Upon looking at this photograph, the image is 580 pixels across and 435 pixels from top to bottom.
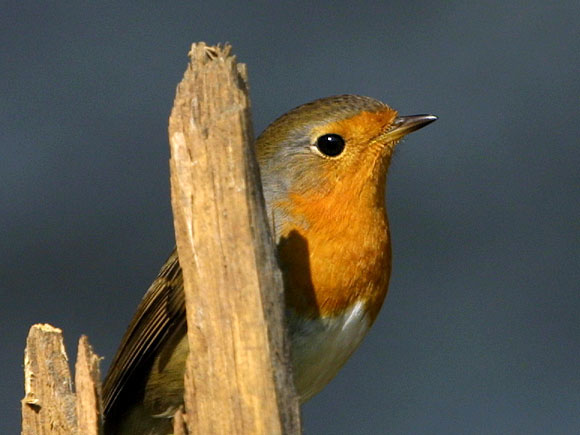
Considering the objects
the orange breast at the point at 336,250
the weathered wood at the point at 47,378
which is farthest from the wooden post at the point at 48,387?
the orange breast at the point at 336,250

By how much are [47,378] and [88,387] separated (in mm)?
197

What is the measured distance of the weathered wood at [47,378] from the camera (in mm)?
3758

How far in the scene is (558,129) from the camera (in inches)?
308

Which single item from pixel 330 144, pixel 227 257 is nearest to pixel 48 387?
pixel 227 257

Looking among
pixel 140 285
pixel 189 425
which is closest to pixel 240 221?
pixel 189 425

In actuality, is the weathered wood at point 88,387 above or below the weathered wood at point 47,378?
below

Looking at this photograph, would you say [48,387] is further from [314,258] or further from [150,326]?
[314,258]

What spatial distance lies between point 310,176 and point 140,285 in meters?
2.83

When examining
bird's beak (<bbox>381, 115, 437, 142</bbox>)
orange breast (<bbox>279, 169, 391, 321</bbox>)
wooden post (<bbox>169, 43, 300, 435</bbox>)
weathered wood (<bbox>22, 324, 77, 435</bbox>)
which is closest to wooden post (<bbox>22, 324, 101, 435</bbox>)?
weathered wood (<bbox>22, 324, 77, 435</bbox>)

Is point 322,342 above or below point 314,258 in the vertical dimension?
below

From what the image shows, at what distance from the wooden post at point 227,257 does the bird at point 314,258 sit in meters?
0.86

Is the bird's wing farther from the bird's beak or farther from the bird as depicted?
the bird's beak

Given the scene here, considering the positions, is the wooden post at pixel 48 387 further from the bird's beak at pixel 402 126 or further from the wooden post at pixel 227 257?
the bird's beak at pixel 402 126

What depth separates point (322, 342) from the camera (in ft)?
14.1
